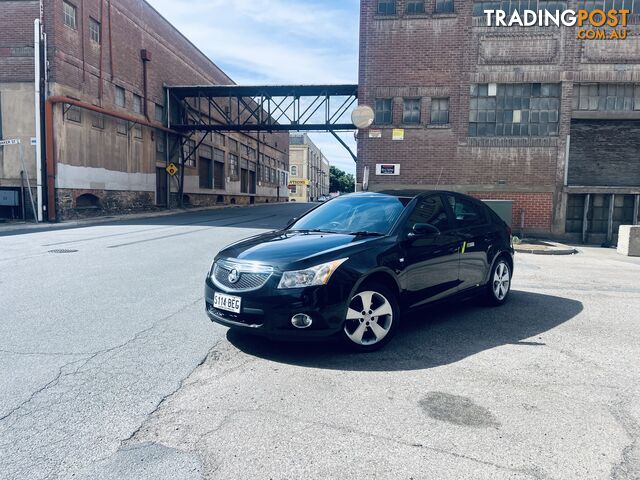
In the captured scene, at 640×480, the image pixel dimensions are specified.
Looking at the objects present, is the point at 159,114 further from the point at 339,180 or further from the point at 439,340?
the point at 339,180

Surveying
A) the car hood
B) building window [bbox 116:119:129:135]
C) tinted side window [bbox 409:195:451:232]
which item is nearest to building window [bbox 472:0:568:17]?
tinted side window [bbox 409:195:451:232]

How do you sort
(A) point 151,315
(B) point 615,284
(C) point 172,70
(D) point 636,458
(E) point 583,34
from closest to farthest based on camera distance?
(D) point 636,458 → (A) point 151,315 → (B) point 615,284 → (E) point 583,34 → (C) point 172,70

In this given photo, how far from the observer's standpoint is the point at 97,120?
76.5 feet

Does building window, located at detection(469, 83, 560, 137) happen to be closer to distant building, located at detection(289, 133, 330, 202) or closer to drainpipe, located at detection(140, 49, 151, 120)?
drainpipe, located at detection(140, 49, 151, 120)

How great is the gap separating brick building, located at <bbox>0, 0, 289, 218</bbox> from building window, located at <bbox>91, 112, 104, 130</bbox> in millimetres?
49

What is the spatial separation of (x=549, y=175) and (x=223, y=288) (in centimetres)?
1606

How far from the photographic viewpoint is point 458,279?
5.58 meters

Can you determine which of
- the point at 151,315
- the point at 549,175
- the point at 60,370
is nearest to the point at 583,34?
the point at 549,175

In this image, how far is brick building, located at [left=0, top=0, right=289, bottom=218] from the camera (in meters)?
20.6

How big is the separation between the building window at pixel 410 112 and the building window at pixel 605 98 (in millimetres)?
5631

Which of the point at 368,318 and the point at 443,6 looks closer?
the point at 368,318

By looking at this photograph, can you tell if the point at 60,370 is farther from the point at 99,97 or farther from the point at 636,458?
the point at 99,97

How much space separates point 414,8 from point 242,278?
53.9ft

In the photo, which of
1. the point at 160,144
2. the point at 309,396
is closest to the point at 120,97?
the point at 160,144
